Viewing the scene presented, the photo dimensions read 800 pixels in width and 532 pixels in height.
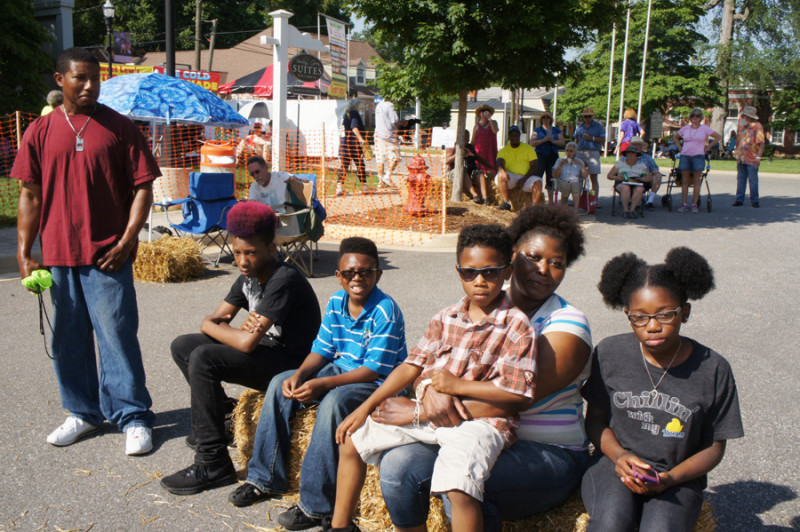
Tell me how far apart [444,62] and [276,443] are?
9.45 m

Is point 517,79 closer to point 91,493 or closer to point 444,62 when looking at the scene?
point 444,62

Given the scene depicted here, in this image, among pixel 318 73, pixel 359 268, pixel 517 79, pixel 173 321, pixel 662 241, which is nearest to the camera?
pixel 359 268

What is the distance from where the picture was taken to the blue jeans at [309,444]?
3.03m

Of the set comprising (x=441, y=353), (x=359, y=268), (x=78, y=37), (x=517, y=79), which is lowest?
(x=441, y=353)

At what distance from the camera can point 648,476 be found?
2395 mm

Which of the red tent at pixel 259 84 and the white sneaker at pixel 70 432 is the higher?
the red tent at pixel 259 84

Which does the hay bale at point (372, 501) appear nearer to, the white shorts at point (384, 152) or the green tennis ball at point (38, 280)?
the green tennis ball at point (38, 280)

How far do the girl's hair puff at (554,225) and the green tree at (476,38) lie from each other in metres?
8.57

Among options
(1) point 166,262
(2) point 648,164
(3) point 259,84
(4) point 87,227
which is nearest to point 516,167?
(2) point 648,164

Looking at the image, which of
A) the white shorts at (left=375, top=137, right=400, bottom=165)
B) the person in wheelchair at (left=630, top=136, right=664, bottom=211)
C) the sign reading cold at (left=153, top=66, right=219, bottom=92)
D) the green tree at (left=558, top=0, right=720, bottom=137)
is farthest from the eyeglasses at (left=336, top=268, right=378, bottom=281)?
the green tree at (left=558, top=0, right=720, bottom=137)

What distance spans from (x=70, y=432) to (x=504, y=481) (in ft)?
8.93

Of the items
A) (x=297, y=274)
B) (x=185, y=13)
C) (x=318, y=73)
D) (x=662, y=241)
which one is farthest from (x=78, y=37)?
(x=297, y=274)

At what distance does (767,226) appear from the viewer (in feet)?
41.8

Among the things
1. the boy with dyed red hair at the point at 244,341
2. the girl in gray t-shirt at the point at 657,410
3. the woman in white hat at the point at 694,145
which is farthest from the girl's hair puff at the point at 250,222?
the woman in white hat at the point at 694,145
